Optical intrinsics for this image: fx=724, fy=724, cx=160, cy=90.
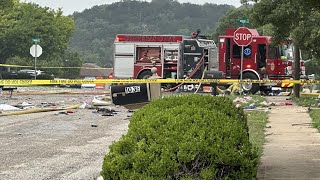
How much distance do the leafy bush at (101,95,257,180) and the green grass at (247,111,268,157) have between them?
15.9 feet

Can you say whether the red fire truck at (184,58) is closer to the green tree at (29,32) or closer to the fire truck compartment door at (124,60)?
the fire truck compartment door at (124,60)

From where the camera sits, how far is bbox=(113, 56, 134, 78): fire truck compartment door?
3469cm

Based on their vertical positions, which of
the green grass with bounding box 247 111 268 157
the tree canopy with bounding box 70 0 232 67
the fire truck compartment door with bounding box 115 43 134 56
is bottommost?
the green grass with bounding box 247 111 268 157

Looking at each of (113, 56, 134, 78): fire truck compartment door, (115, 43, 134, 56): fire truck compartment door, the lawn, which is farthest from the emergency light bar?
the lawn

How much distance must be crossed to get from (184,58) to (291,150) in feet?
77.2

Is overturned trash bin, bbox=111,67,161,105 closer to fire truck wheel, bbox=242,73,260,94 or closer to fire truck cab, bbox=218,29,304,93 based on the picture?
fire truck wheel, bbox=242,73,260,94

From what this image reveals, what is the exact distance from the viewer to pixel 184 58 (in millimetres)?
35625

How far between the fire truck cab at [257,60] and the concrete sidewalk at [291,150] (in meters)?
14.3

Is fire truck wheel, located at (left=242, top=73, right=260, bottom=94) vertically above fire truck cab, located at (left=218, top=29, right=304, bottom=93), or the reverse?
fire truck cab, located at (left=218, top=29, right=304, bottom=93)

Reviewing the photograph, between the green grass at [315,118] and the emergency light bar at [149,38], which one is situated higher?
the emergency light bar at [149,38]

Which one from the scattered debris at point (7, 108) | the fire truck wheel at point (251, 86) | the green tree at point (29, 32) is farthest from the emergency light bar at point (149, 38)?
the green tree at point (29, 32)

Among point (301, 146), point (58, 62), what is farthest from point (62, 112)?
point (58, 62)

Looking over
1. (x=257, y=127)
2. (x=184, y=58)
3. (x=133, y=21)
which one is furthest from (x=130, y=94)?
(x=133, y=21)

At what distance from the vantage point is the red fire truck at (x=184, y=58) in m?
34.1
